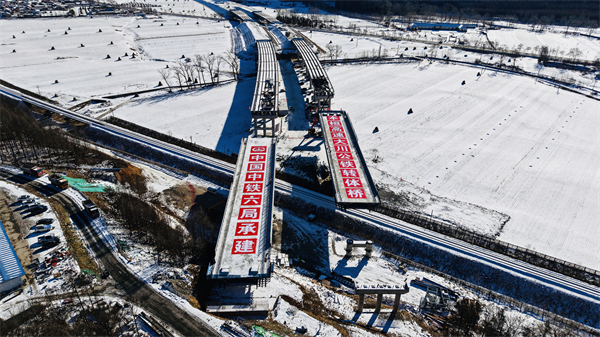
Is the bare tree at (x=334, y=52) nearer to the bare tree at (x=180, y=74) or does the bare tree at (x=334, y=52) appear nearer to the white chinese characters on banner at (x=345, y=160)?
the bare tree at (x=180, y=74)

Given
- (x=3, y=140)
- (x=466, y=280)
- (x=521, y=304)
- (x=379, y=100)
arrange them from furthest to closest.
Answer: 1. (x=379, y=100)
2. (x=3, y=140)
3. (x=466, y=280)
4. (x=521, y=304)

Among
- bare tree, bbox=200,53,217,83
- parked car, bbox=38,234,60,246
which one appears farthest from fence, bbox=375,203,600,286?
bare tree, bbox=200,53,217,83

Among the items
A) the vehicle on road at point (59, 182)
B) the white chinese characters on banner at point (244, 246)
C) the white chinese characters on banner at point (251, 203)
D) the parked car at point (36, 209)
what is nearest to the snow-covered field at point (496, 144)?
the white chinese characters on banner at point (251, 203)

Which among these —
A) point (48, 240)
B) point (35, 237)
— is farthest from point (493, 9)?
point (35, 237)

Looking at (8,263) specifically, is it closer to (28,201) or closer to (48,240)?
(48,240)

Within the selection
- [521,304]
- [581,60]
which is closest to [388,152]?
[521,304]

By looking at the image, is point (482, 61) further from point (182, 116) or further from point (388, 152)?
point (182, 116)
